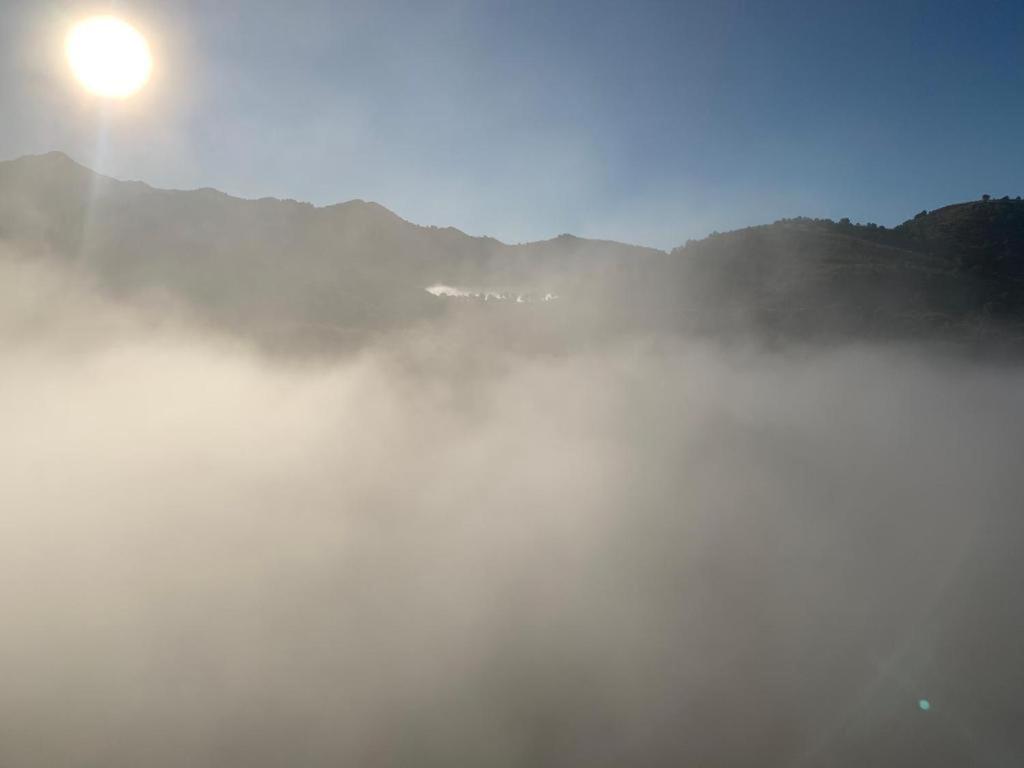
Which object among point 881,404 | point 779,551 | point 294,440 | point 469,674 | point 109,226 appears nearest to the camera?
point 469,674

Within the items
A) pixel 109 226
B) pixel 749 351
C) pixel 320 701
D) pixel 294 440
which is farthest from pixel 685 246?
pixel 109 226

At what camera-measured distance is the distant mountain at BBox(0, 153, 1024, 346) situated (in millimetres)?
23047

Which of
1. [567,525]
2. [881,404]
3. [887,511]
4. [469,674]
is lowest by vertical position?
[469,674]

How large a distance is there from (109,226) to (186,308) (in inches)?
414

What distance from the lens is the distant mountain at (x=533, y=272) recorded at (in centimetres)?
2305

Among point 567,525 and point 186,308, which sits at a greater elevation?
point 186,308

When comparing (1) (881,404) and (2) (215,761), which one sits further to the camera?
(1) (881,404)

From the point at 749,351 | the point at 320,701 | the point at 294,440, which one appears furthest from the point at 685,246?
the point at 320,701

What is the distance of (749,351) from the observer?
2250 cm

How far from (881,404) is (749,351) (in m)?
5.22

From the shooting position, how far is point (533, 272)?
3456 centimetres

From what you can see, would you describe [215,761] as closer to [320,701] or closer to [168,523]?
[320,701]

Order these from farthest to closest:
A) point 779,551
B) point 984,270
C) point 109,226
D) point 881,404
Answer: point 109,226 → point 984,270 → point 881,404 → point 779,551

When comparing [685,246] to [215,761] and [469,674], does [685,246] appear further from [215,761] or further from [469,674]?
[215,761]
